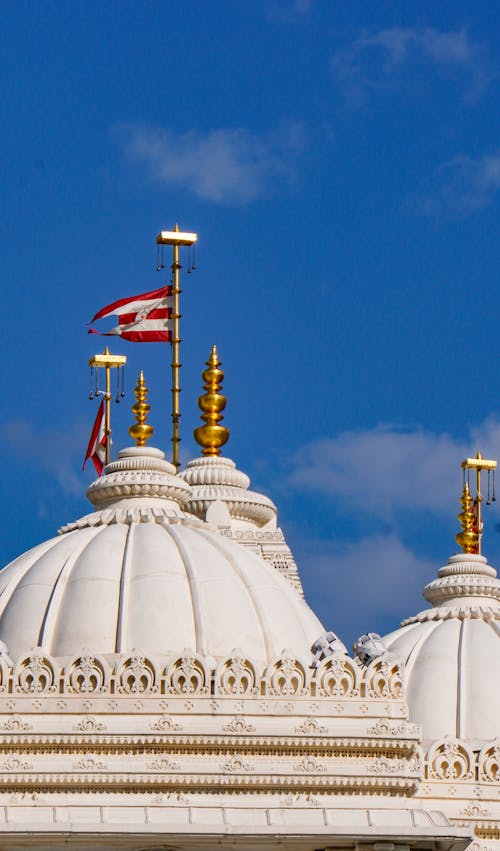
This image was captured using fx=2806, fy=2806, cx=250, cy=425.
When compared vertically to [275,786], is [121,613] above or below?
above

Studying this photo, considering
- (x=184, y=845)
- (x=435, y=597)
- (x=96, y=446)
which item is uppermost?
(x=96, y=446)

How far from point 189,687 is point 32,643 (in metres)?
3.07

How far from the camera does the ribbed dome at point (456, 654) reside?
4481 centimetres

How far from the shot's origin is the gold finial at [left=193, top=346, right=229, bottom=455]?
51281mm

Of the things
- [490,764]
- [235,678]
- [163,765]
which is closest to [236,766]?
[163,765]

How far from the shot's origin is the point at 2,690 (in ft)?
123

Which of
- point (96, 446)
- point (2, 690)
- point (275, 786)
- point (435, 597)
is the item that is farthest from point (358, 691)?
point (96, 446)

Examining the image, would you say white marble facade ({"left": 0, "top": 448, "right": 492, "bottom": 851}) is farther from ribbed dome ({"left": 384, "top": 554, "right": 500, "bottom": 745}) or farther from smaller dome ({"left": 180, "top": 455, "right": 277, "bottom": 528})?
smaller dome ({"left": 180, "top": 455, "right": 277, "bottom": 528})

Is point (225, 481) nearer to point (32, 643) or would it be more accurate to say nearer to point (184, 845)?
point (32, 643)

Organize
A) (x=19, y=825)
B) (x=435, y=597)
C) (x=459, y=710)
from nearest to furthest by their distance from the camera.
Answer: (x=19, y=825)
(x=459, y=710)
(x=435, y=597)

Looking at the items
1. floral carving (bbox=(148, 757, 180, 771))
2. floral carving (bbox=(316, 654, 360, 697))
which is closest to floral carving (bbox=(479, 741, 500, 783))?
floral carving (bbox=(316, 654, 360, 697))

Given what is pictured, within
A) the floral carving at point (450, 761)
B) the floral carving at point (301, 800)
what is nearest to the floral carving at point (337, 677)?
the floral carving at point (301, 800)

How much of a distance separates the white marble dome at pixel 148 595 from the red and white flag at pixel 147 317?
23.2 feet

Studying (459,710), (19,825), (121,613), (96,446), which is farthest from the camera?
(96,446)
